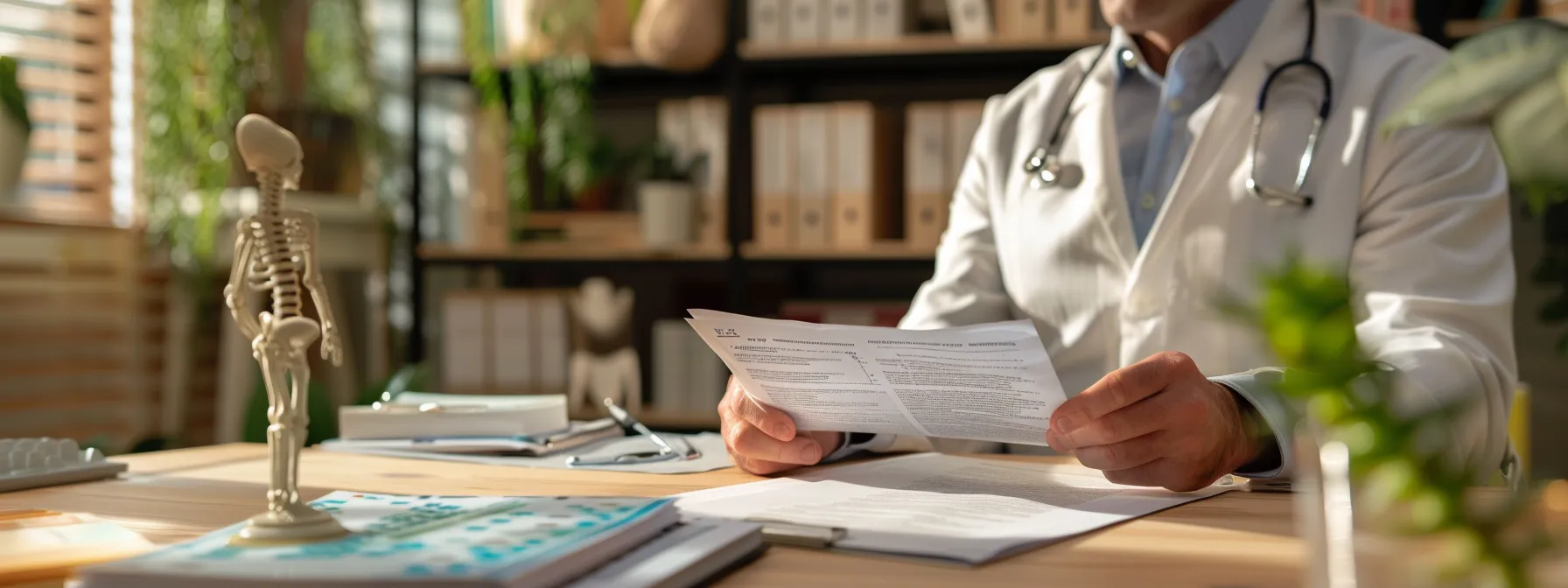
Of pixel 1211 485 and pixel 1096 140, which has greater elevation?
pixel 1096 140

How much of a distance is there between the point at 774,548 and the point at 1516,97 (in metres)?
0.47

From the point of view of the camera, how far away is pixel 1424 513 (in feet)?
0.92

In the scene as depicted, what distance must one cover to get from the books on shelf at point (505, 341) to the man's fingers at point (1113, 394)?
82.8 inches

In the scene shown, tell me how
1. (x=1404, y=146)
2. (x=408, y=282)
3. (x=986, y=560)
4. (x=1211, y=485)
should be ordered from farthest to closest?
1. (x=408, y=282)
2. (x=1404, y=146)
3. (x=1211, y=485)
4. (x=986, y=560)

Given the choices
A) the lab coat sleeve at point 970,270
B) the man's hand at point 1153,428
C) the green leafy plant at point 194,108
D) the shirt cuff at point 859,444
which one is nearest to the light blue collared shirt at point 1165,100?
the lab coat sleeve at point 970,270

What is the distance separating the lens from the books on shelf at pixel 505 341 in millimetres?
2904

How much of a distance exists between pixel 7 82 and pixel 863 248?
1.62 metres

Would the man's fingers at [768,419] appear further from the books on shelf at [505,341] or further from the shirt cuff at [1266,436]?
the books on shelf at [505,341]

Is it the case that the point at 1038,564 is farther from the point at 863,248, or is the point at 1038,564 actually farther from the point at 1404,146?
the point at 863,248

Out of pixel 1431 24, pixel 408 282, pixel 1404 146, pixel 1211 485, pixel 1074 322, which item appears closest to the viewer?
pixel 1211 485

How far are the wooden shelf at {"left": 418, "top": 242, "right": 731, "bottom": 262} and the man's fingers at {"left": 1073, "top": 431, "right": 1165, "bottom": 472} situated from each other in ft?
6.24

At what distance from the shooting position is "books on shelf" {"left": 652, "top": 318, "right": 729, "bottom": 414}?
9.31 feet

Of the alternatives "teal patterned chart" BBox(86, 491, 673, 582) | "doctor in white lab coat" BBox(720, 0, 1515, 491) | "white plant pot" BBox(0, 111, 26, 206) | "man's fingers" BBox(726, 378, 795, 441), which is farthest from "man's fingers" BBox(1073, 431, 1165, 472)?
"white plant pot" BBox(0, 111, 26, 206)

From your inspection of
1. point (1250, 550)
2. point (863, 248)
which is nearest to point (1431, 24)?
point (863, 248)
